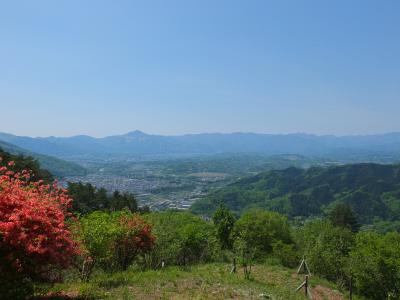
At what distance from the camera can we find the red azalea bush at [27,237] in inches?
398

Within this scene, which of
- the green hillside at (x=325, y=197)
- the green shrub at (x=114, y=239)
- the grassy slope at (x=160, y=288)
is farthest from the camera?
the green hillside at (x=325, y=197)

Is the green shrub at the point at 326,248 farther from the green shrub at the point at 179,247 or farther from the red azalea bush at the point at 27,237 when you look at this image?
the red azalea bush at the point at 27,237

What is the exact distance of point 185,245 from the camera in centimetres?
3141

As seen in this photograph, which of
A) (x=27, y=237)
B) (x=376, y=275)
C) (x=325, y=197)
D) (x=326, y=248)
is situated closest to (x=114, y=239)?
(x=27, y=237)

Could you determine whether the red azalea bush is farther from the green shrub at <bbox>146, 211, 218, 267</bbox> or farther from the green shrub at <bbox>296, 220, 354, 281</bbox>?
the green shrub at <bbox>296, 220, 354, 281</bbox>

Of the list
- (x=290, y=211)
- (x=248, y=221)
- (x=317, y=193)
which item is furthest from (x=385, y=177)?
(x=248, y=221)

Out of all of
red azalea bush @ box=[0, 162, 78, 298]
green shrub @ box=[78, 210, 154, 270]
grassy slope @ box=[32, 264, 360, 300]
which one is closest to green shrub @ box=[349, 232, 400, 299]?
grassy slope @ box=[32, 264, 360, 300]

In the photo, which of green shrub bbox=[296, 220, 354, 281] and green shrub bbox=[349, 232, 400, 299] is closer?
green shrub bbox=[349, 232, 400, 299]

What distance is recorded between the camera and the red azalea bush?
1011 centimetres

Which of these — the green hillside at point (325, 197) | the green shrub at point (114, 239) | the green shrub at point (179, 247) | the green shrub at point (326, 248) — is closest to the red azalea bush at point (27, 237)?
the green shrub at point (114, 239)

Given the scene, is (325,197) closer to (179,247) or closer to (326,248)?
(326,248)

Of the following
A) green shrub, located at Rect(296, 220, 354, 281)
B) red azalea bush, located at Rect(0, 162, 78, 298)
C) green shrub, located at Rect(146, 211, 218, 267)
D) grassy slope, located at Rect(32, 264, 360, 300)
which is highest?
red azalea bush, located at Rect(0, 162, 78, 298)

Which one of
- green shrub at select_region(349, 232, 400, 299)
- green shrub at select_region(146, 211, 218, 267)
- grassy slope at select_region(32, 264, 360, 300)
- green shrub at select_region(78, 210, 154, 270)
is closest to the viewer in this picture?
grassy slope at select_region(32, 264, 360, 300)

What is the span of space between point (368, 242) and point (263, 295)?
2421 cm
